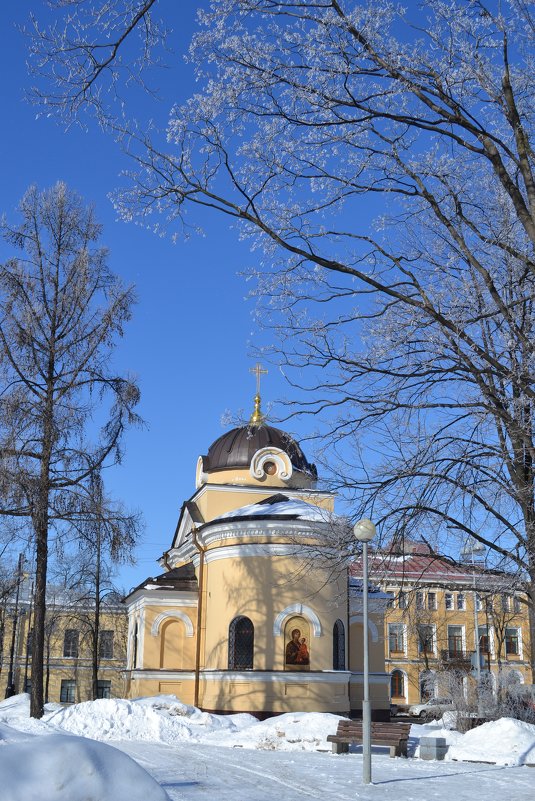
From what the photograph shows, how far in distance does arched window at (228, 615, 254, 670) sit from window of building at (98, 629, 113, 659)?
29.8 meters

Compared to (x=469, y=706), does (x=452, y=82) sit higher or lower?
higher

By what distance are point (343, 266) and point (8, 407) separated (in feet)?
38.4

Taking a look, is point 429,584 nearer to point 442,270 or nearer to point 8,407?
point 442,270

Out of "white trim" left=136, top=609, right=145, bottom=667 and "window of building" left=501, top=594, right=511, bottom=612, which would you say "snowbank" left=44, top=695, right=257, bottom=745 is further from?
"white trim" left=136, top=609, right=145, bottom=667

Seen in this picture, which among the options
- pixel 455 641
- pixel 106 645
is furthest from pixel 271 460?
pixel 455 641

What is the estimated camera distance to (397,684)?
167ft

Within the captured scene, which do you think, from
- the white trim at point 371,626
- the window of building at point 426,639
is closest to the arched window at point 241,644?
the white trim at point 371,626

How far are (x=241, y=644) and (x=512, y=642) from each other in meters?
34.8

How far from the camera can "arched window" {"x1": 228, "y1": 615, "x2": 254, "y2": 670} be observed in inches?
925

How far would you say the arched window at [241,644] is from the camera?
2350 cm

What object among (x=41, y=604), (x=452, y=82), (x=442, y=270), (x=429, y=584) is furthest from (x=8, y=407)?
(x=452, y=82)

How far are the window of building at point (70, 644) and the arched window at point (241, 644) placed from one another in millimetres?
31245

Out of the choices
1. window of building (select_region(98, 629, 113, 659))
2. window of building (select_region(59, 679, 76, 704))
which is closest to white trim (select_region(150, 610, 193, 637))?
window of building (select_region(98, 629, 113, 659))

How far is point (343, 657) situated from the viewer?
24.2 m
